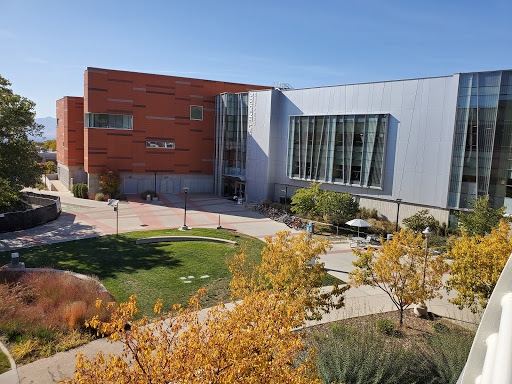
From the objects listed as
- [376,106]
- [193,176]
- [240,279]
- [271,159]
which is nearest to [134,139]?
[193,176]

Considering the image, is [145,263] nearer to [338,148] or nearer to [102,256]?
[102,256]

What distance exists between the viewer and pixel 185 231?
27.0m

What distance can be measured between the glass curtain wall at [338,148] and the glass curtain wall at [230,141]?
288 inches

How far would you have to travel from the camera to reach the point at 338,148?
115 ft

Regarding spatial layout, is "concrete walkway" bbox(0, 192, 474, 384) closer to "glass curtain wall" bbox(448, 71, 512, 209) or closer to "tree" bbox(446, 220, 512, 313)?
"tree" bbox(446, 220, 512, 313)

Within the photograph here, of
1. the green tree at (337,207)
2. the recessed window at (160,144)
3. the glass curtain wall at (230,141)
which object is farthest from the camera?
the recessed window at (160,144)

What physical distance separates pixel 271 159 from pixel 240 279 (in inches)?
1160

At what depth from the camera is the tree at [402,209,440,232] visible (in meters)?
27.9

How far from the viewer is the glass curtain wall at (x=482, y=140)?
25344 millimetres

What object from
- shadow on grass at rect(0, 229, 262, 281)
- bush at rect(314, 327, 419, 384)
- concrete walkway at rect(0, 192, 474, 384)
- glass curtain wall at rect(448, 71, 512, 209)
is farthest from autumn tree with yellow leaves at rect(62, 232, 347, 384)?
glass curtain wall at rect(448, 71, 512, 209)

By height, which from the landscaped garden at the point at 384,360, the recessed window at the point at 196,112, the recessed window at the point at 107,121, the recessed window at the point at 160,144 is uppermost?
the recessed window at the point at 196,112

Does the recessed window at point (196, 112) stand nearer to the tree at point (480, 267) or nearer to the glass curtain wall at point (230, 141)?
the glass curtain wall at point (230, 141)

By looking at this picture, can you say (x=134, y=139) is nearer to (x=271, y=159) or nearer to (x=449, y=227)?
(x=271, y=159)

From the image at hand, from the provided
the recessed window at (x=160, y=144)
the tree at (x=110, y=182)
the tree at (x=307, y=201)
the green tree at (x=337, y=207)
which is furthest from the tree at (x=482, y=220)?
the tree at (x=110, y=182)
